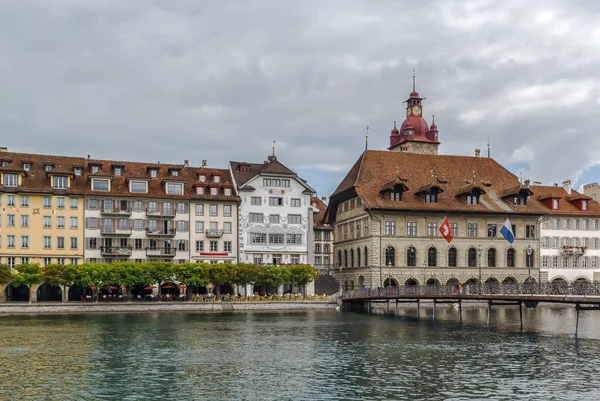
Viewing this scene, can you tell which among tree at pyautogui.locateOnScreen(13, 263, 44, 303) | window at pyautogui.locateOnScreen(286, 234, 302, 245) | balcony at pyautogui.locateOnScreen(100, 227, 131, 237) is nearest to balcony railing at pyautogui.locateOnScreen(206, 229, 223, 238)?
window at pyautogui.locateOnScreen(286, 234, 302, 245)

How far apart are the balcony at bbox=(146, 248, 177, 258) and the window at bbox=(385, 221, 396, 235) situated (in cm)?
2811

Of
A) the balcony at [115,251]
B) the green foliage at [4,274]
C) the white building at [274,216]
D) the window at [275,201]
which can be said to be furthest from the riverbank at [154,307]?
the window at [275,201]

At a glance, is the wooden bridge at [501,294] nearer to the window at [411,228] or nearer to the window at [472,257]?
the window at [411,228]

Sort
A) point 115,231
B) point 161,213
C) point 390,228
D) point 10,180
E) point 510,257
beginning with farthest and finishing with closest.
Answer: point 510,257, point 390,228, point 161,213, point 115,231, point 10,180

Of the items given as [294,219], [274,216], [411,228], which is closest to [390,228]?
[411,228]

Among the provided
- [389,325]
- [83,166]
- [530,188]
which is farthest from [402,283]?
[83,166]

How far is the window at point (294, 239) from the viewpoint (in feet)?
362

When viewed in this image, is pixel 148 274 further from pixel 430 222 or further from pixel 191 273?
pixel 430 222

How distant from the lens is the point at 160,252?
342ft

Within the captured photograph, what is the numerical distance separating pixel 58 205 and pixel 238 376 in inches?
2528

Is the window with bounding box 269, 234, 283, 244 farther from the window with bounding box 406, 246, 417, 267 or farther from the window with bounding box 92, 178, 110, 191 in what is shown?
the window with bounding box 92, 178, 110, 191

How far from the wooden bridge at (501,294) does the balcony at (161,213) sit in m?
24.3

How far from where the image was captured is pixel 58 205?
101 metres

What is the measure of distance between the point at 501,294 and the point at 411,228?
3915 centimetres
